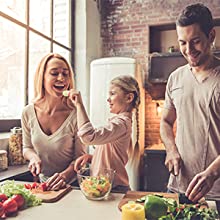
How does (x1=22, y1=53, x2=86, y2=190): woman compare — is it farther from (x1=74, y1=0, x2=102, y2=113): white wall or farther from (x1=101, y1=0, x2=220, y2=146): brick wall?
(x1=101, y1=0, x2=220, y2=146): brick wall

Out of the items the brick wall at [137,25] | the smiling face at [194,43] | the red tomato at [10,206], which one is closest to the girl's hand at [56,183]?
the red tomato at [10,206]

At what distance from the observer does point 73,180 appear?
1.68 metres

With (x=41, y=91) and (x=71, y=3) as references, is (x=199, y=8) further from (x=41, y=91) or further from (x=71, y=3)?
(x=71, y=3)

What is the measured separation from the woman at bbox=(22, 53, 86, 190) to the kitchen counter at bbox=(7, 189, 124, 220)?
32 cm

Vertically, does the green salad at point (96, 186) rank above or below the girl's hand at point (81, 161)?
below

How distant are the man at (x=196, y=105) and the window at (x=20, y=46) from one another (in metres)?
1.76

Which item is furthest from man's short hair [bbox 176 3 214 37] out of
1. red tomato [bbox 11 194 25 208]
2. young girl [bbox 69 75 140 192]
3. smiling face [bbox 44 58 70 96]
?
red tomato [bbox 11 194 25 208]

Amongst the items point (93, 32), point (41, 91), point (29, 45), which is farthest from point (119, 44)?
point (41, 91)

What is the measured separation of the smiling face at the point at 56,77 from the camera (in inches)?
70.4

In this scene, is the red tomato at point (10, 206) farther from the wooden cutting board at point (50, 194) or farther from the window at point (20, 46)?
the window at point (20, 46)

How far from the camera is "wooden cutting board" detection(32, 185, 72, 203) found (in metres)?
1.32

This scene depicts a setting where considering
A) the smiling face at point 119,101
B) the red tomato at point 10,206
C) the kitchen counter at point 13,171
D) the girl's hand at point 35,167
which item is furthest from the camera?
the kitchen counter at point 13,171

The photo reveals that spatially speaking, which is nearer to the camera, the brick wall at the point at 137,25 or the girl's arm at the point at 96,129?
the girl's arm at the point at 96,129

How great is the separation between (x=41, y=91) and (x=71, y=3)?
240cm
